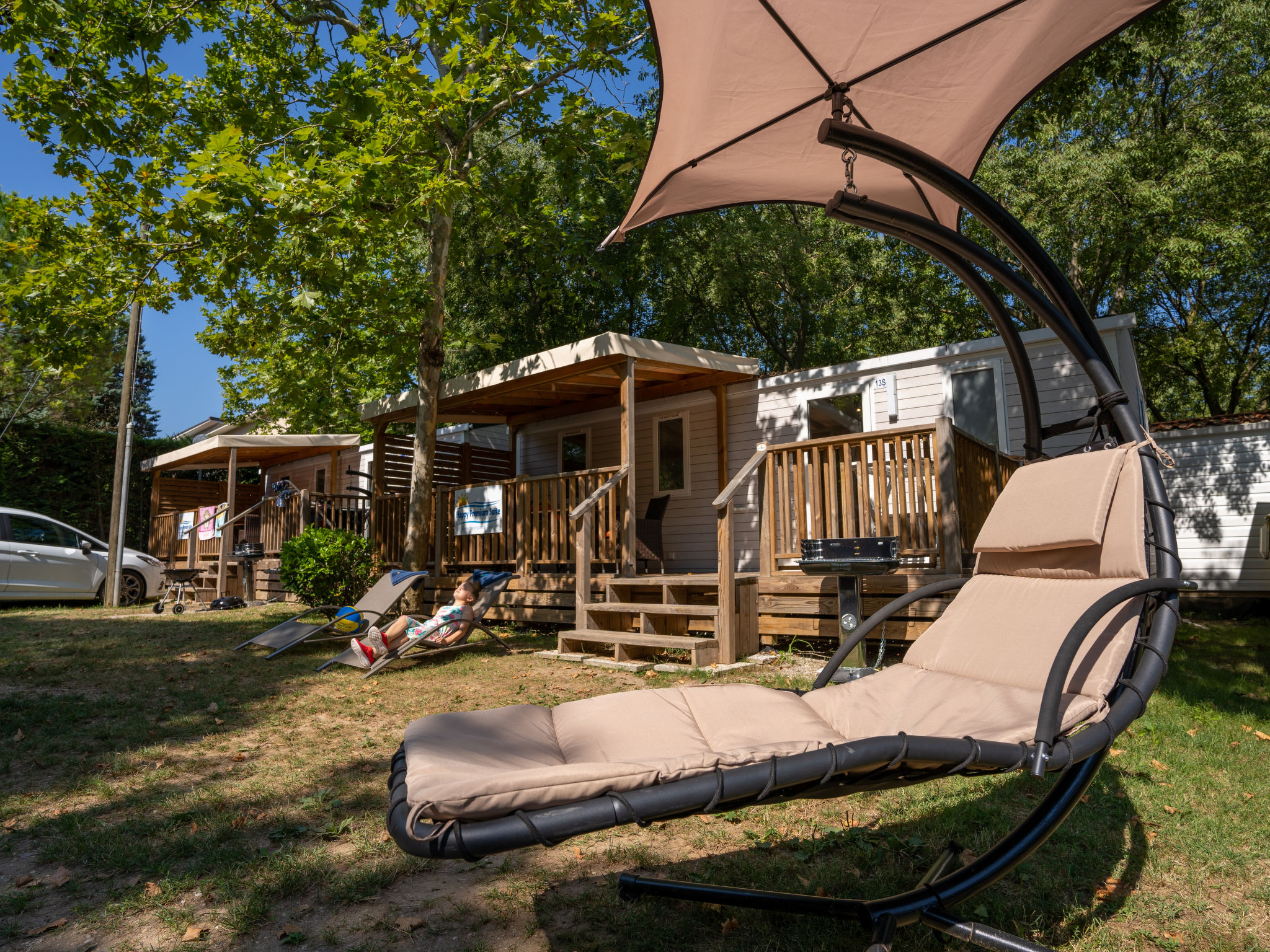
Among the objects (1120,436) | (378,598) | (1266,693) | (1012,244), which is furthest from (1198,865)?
(378,598)

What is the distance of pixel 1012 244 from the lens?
117 inches

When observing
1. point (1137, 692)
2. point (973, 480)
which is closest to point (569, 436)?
point (973, 480)

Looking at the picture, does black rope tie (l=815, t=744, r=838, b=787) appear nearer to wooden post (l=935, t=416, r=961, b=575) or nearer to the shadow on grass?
the shadow on grass

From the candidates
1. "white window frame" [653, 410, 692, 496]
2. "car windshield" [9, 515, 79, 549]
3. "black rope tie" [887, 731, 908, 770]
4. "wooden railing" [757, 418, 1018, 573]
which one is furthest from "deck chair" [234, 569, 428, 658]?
"car windshield" [9, 515, 79, 549]

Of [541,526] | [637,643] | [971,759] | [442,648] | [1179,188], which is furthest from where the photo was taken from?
[1179,188]

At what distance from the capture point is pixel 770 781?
1780mm

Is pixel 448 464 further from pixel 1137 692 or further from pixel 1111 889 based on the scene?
pixel 1137 692

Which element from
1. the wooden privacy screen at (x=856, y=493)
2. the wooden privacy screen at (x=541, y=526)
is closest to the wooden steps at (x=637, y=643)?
the wooden privacy screen at (x=856, y=493)

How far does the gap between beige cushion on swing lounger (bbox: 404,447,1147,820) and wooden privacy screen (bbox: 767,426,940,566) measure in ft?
13.2

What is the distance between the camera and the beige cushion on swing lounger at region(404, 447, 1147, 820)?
1.79 meters

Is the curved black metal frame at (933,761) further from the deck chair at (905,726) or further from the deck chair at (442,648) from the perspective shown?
the deck chair at (442,648)

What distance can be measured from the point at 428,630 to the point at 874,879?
17.4 feet

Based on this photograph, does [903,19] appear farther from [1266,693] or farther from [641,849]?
[1266,693]

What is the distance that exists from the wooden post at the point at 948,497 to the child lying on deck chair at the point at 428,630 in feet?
14.5
